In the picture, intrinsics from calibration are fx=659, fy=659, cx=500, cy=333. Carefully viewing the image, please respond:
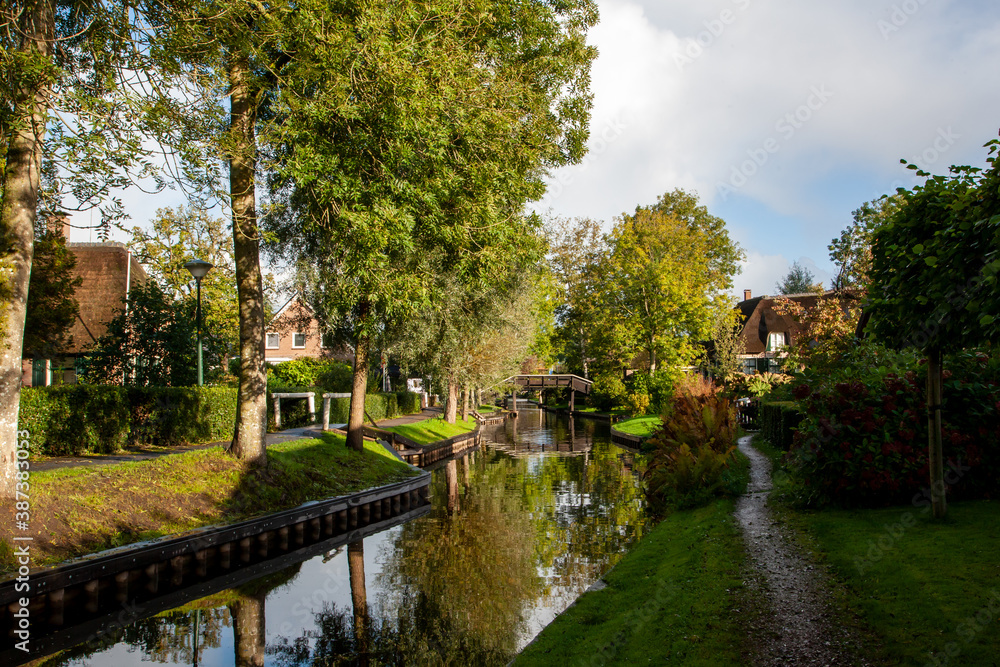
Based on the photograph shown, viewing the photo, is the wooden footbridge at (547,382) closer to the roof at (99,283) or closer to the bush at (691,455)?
the roof at (99,283)

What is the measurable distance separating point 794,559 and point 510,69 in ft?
45.8

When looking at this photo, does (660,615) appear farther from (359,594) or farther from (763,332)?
(763,332)

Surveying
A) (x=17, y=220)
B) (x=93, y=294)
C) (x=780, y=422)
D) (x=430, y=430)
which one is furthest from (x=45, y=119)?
(x=93, y=294)

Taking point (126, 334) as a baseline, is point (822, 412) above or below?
below

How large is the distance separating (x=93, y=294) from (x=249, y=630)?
95.3 ft

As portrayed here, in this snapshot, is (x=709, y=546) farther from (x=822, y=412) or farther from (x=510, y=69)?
(x=510, y=69)

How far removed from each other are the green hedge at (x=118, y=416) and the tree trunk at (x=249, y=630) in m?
8.96

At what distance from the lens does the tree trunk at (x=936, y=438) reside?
Answer: 8.72 meters

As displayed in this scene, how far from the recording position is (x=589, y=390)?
185 feet

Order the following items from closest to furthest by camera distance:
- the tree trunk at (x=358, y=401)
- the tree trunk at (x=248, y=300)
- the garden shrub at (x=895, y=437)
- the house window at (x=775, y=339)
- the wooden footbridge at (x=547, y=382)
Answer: the garden shrub at (x=895, y=437)
the tree trunk at (x=248, y=300)
the tree trunk at (x=358, y=401)
the house window at (x=775, y=339)
the wooden footbridge at (x=547, y=382)

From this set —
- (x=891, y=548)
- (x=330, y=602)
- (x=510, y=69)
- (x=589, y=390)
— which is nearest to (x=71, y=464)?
(x=330, y=602)

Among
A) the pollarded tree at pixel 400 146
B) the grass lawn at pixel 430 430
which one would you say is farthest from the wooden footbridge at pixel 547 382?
the pollarded tree at pixel 400 146

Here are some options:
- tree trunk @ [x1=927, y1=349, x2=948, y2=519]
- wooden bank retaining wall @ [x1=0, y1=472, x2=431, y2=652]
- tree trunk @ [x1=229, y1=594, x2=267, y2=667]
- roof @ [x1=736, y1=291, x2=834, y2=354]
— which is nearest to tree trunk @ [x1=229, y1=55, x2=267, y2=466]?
wooden bank retaining wall @ [x1=0, y1=472, x2=431, y2=652]

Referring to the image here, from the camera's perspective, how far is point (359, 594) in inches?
412
